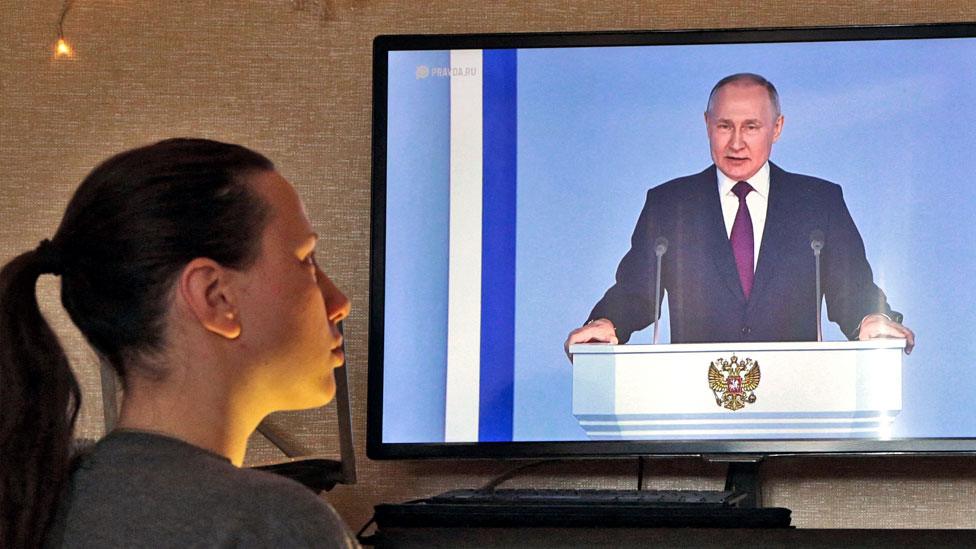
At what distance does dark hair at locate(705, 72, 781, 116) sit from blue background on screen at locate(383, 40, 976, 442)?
0.01 metres

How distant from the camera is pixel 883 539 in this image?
144 centimetres

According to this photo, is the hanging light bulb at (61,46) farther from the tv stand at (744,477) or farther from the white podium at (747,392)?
the tv stand at (744,477)

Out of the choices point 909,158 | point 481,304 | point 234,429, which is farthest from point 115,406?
point 909,158

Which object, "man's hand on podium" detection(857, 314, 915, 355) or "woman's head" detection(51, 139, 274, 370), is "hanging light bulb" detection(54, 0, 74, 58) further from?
"man's hand on podium" detection(857, 314, 915, 355)

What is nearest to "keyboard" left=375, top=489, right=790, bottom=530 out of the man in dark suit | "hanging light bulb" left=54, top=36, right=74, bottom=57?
the man in dark suit

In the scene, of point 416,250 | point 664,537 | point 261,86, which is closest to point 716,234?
point 416,250

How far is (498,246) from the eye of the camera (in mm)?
1867

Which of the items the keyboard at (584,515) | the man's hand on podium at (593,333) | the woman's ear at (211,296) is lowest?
the keyboard at (584,515)

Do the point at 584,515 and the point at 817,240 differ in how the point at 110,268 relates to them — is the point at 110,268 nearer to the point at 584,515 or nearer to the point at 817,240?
the point at 584,515

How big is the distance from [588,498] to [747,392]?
327 mm

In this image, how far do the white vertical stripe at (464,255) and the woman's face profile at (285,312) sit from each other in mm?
667

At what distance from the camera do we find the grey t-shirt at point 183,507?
92 cm

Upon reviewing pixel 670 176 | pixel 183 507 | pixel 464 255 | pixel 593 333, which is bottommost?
pixel 183 507

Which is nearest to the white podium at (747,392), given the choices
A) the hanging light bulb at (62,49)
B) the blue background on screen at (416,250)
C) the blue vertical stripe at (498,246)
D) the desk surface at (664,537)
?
the blue vertical stripe at (498,246)
